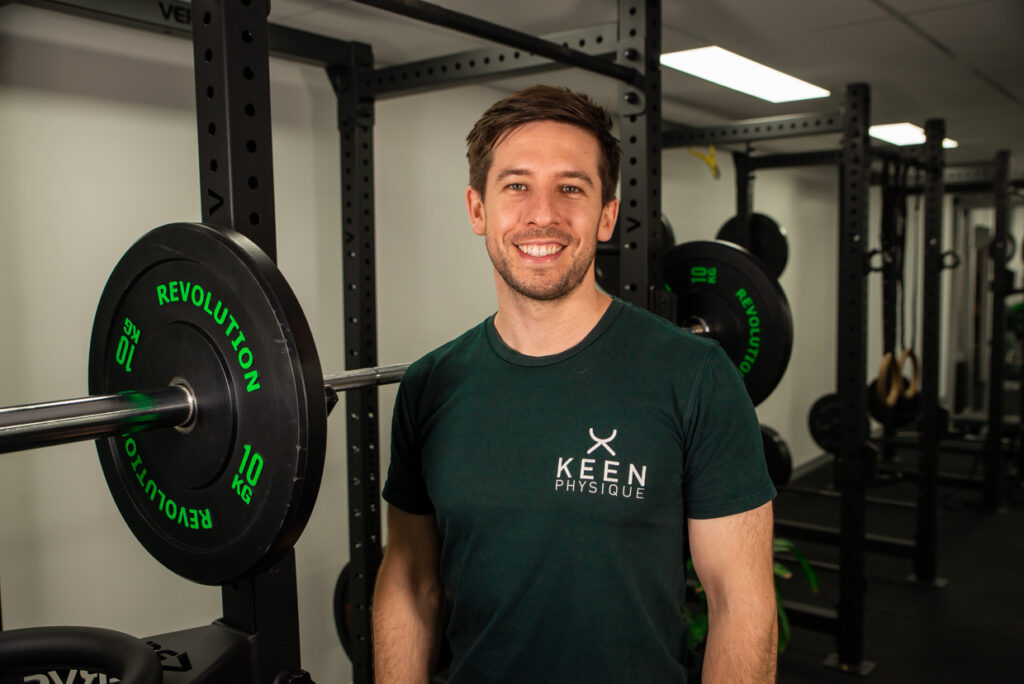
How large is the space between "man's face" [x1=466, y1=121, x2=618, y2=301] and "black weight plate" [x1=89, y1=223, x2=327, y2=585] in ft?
1.69

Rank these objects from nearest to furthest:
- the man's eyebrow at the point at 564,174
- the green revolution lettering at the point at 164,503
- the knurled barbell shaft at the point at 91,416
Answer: the knurled barbell shaft at the point at 91,416 → the green revolution lettering at the point at 164,503 → the man's eyebrow at the point at 564,174

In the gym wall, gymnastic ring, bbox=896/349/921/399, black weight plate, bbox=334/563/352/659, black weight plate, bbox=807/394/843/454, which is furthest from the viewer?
black weight plate, bbox=807/394/843/454

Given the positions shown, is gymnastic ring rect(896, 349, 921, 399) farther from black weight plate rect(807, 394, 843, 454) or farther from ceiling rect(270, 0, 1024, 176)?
ceiling rect(270, 0, 1024, 176)

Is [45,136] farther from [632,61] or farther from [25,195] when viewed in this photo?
[632,61]

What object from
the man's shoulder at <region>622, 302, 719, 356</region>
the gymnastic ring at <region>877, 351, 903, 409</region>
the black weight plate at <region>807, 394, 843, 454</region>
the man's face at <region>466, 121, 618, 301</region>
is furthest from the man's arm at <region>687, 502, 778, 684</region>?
the black weight plate at <region>807, 394, 843, 454</region>

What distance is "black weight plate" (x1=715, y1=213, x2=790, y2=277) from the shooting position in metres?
3.92

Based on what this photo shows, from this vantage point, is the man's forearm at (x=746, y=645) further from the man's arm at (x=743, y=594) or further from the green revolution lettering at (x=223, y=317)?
the green revolution lettering at (x=223, y=317)

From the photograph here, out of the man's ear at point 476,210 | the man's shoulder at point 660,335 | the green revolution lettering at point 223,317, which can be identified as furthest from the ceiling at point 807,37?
the green revolution lettering at point 223,317

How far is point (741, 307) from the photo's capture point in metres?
2.17

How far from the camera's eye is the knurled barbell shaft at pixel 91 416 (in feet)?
2.22

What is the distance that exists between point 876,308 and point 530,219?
6284 millimetres

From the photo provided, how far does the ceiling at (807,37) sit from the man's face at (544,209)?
39.3 inches

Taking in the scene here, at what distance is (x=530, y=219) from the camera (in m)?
1.18

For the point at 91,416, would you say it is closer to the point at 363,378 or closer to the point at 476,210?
the point at 363,378
